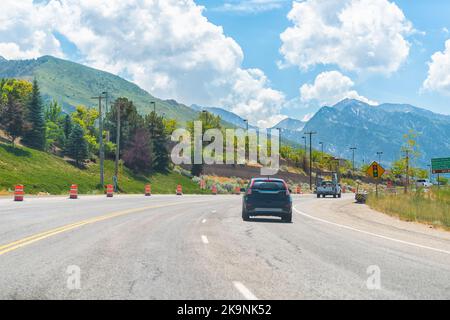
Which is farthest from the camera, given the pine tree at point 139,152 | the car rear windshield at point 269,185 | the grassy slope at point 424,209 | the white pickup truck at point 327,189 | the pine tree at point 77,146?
the pine tree at point 139,152

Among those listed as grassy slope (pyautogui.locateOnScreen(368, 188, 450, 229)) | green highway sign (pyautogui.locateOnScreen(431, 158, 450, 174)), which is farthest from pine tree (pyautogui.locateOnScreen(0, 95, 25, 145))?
green highway sign (pyautogui.locateOnScreen(431, 158, 450, 174))

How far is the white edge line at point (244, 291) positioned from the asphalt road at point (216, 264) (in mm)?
→ 13

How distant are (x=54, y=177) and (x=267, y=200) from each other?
41.9m

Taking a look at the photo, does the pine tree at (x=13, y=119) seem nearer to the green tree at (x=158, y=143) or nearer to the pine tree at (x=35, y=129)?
the pine tree at (x=35, y=129)

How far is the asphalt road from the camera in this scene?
25.5 ft

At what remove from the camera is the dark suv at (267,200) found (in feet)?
71.7

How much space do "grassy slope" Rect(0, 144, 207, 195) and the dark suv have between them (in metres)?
31.2

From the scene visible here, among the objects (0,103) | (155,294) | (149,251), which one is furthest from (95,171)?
(155,294)

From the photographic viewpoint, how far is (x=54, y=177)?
59.2 metres

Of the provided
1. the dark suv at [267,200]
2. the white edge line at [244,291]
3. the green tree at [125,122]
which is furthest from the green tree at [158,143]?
the white edge line at [244,291]

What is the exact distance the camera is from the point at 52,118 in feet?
392
